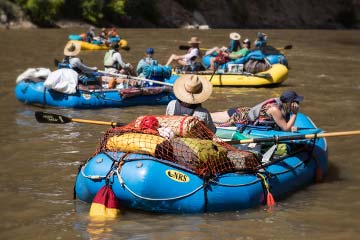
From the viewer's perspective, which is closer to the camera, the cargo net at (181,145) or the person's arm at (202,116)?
the cargo net at (181,145)

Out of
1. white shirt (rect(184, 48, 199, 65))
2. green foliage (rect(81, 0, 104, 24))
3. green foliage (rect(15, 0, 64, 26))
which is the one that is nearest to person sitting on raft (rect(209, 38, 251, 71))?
white shirt (rect(184, 48, 199, 65))

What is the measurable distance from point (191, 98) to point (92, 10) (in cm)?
3348

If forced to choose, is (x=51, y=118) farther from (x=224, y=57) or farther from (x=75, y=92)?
(x=224, y=57)

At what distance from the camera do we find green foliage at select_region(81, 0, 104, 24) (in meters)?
40.2

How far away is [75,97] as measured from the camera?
1330cm

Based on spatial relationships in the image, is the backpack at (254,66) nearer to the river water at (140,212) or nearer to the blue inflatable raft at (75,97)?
the river water at (140,212)

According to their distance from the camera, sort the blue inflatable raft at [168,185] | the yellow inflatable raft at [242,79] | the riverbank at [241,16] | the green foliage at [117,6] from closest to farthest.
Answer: the blue inflatable raft at [168,185] → the yellow inflatable raft at [242,79] → the riverbank at [241,16] → the green foliage at [117,6]

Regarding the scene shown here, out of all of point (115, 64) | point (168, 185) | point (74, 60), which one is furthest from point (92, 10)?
point (168, 185)

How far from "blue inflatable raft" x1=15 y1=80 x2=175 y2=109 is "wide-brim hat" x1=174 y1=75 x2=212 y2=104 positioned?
18.6 ft

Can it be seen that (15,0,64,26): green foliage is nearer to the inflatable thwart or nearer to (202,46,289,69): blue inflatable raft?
(202,46,289,69): blue inflatable raft

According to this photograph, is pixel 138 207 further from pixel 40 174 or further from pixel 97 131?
pixel 97 131

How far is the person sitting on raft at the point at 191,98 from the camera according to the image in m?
7.85

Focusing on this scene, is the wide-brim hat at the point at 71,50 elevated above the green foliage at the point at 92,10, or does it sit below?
below

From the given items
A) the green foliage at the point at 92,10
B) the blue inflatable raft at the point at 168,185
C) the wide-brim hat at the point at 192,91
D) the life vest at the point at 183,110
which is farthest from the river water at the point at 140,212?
the green foliage at the point at 92,10
